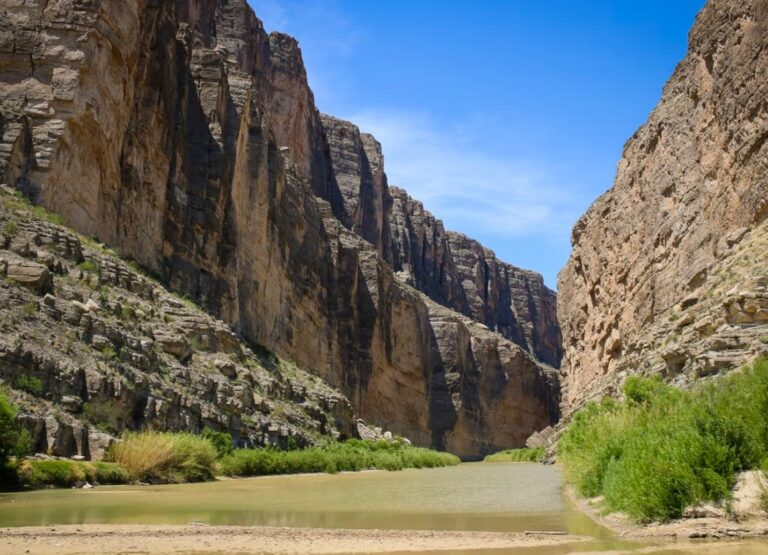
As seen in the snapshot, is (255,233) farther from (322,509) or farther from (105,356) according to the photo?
(322,509)

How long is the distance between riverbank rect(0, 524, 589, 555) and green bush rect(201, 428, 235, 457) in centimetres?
1645

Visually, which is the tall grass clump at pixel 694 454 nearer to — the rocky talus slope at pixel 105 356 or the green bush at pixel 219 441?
the rocky talus slope at pixel 105 356

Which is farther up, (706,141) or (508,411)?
(706,141)

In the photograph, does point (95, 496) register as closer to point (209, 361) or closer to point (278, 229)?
point (209, 361)

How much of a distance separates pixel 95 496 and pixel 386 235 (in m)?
97.6

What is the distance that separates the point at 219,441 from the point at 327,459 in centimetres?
734

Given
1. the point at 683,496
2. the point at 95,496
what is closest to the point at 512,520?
the point at 683,496

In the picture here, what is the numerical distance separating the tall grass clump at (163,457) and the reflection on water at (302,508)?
2.88ft

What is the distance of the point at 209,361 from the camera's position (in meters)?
35.3

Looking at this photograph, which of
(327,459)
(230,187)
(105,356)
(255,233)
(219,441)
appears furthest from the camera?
(255,233)

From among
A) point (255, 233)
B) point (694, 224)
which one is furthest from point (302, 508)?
point (255, 233)

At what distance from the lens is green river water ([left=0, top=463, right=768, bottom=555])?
12703 millimetres

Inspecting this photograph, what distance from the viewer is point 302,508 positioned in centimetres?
1688

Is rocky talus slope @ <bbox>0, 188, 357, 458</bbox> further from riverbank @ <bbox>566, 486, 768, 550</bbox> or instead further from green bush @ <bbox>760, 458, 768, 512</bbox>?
green bush @ <bbox>760, 458, 768, 512</bbox>
